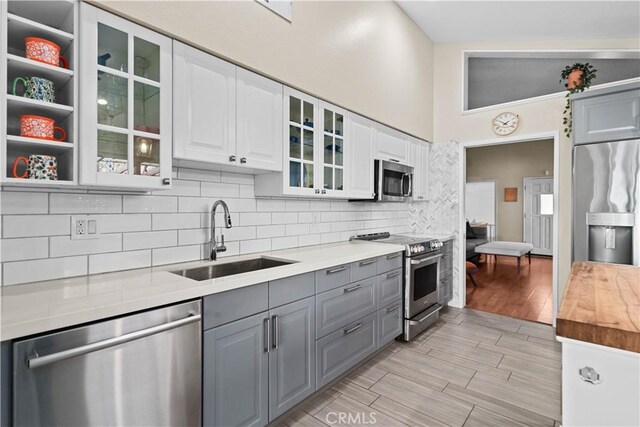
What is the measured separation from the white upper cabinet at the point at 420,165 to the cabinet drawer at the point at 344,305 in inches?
73.6

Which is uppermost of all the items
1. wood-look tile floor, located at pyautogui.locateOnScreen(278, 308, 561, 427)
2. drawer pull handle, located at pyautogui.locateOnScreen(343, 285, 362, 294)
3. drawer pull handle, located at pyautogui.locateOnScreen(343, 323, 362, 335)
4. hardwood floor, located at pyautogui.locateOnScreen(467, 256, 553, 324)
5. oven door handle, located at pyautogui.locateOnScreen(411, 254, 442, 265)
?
oven door handle, located at pyautogui.locateOnScreen(411, 254, 442, 265)

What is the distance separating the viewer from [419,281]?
130 inches

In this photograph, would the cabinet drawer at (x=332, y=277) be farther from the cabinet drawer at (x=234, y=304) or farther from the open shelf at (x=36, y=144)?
the open shelf at (x=36, y=144)

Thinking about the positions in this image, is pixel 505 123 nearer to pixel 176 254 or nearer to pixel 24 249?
pixel 176 254

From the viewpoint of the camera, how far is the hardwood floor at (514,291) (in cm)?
411

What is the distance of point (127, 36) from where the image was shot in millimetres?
1604

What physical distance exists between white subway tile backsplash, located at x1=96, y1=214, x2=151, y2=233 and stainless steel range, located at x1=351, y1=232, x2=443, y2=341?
81.8 inches

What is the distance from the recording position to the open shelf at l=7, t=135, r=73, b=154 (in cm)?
131

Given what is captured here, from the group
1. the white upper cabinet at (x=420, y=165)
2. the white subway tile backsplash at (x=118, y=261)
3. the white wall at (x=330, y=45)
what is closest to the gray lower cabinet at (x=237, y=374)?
the white subway tile backsplash at (x=118, y=261)

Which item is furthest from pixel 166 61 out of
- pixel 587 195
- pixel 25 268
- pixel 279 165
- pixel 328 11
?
pixel 587 195

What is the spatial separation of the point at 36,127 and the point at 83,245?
617 mm

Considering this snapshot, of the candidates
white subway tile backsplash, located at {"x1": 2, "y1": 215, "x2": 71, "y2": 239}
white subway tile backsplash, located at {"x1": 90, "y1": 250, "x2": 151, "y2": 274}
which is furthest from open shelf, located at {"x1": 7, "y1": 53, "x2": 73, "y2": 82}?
white subway tile backsplash, located at {"x1": 90, "y1": 250, "x2": 151, "y2": 274}

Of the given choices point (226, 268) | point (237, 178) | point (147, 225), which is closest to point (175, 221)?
point (147, 225)

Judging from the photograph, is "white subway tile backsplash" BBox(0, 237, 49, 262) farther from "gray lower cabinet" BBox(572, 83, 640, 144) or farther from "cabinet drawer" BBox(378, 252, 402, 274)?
"gray lower cabinet" BBox(572, 83, 640, 144)
